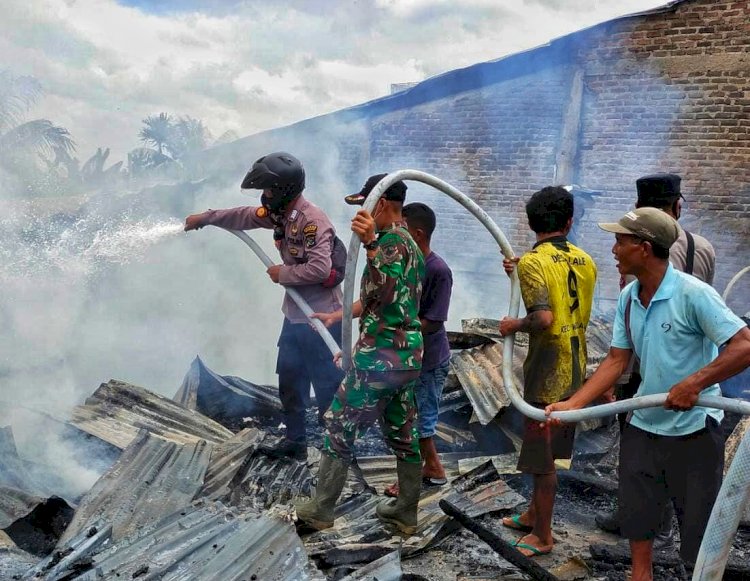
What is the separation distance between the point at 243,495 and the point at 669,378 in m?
2.68

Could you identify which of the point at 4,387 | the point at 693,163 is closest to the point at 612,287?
the point at 693,163

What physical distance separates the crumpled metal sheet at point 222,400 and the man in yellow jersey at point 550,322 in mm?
3231

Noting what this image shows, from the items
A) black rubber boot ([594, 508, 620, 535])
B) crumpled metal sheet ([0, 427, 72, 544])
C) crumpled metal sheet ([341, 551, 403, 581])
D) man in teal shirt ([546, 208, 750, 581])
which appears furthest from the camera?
black rubber boot ([594, 508, 620, 535])

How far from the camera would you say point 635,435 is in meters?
2.97

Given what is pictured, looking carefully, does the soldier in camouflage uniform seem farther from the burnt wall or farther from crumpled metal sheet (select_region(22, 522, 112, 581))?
the burnt wall

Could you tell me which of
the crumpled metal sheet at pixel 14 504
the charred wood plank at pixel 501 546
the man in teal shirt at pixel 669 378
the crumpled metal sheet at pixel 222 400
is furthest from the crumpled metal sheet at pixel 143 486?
the man in teal shirt at pixel 669 378

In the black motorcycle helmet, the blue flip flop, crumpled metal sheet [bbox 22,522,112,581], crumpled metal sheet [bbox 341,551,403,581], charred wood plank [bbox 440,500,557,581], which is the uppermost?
the black motorcycle helmet

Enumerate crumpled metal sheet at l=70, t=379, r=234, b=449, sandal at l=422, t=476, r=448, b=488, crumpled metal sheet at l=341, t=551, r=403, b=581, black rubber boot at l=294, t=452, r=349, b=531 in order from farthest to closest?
crumpled metal sheet at l=70, t=379, r=234, b=449 < sandal at l=422, t=476, r=448, b=488 < black rubber boot at l=294, t=452, r=349, b=531 < crumpled metal sheet at l=341, t=551, r=403, b=581

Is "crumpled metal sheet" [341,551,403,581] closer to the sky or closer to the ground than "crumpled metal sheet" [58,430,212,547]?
closer to the ground

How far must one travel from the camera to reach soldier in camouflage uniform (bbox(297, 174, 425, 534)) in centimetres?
341

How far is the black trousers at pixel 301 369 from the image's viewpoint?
472cm

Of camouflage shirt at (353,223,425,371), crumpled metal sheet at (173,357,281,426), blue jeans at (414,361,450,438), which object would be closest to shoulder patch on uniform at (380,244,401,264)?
camouflage shirt at (353,223,425,371)

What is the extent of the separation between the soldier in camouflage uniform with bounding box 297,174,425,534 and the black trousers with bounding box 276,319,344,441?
115 centimetres

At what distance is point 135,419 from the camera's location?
17.3 feet
